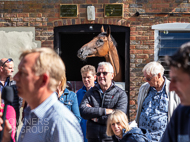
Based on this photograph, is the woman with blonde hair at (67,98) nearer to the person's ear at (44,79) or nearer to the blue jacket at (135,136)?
the blue jacket at (135,136)

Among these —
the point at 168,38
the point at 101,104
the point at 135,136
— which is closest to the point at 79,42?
the point at 168,38

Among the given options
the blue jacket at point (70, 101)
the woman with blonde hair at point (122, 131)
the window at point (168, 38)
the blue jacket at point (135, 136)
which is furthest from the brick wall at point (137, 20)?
the blue jacket at point (135, 136)

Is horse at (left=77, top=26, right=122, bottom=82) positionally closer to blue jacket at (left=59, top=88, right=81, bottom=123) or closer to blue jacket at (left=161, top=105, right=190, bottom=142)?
blue jacket at (left=59, top=88, right=81, bottom=123)

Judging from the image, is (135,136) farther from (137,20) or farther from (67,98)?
(137,20)

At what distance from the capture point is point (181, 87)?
4.38ft

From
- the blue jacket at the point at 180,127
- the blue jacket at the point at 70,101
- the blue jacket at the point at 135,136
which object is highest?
the blue jacket at the point at 180,127

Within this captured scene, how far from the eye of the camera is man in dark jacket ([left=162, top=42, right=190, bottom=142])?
51.6 inches

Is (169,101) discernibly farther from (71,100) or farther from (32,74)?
(32,74)

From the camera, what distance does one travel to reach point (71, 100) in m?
3.70

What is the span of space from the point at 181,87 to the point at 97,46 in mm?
4568

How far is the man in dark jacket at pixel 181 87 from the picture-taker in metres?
1.31

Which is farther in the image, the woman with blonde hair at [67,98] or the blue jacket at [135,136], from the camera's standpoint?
the woman with blonde hair at [67,98]

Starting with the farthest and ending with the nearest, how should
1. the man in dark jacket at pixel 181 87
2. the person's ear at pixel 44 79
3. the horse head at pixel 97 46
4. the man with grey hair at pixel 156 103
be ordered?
the horse head at pixel 97 46 < the man with grey hair at pixel 156 103 < the person's ear at pixel 44 79 < the man in dark jacket at pixel 181 87

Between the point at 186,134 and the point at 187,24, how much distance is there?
4.66m
